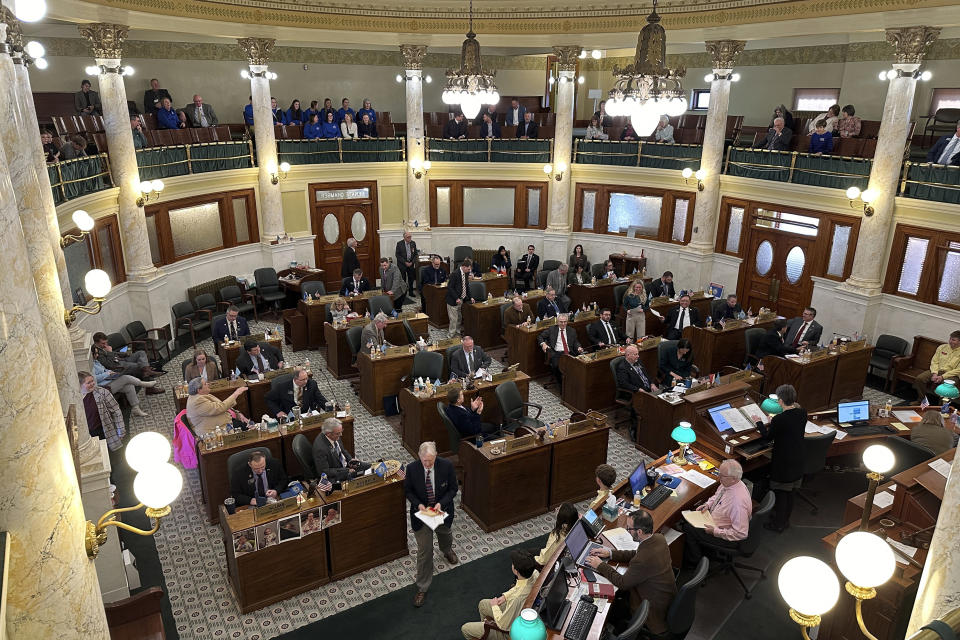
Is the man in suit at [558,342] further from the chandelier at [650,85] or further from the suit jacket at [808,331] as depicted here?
the chandelier at [650,85]

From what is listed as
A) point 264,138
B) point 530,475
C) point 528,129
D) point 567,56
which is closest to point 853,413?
point 530,475

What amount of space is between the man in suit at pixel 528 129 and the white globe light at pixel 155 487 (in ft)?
53.7

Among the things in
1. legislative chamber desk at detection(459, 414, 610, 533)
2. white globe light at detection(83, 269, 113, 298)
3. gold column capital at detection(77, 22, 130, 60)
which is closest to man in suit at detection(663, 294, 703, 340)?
legislative chamber desk at detection(459, 414, 610, 533)

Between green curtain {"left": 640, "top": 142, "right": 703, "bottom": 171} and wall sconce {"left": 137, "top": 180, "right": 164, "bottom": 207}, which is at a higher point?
green curtain {"left": 640, "top": 142, "right": 703, "bottom": 171}

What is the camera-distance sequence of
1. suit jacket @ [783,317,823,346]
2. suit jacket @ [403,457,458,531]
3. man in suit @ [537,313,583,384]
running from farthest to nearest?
suit jacket @ [783,317,823,346] < man in suit @ [537,313,583,384] < suit jacket @ [403,457,458,531]

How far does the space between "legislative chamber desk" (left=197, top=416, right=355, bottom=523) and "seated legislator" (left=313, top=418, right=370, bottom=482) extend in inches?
35.3

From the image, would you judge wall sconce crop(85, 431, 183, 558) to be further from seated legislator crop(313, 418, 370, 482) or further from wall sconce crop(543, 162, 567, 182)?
wall sconce crop(543, 162, 567, 182)

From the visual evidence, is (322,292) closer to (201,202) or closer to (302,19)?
(201,202)

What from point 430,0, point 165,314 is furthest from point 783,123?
point 165,314

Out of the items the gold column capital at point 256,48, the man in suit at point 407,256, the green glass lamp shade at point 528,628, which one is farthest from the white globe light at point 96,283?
the gold column capital at point 256,48

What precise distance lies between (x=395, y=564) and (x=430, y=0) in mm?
14306

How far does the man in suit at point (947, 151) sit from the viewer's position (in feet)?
40.6

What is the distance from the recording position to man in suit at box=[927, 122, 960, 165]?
12367mm

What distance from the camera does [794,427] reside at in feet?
26.7
